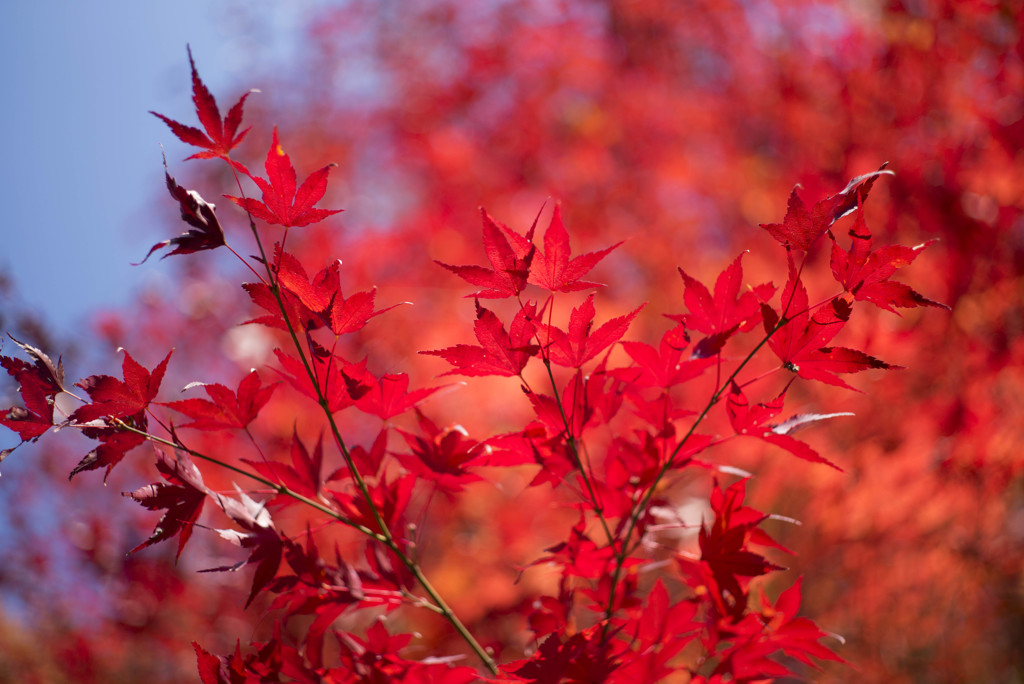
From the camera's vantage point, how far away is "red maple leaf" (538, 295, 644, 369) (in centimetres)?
93

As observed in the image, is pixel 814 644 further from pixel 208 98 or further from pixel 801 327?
pixel 208 98

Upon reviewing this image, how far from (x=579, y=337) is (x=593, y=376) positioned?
133 millimetres

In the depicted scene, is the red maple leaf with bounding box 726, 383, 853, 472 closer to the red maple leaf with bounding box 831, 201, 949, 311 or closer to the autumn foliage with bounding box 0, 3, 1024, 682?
the autumn foliage with bounding box 0, 3, 1024, 682

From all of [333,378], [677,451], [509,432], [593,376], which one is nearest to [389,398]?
[333,378]

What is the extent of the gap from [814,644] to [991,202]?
2274mm

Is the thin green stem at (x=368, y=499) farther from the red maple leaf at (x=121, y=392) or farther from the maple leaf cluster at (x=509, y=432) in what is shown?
the red maple leaf at (x=121, y=392)

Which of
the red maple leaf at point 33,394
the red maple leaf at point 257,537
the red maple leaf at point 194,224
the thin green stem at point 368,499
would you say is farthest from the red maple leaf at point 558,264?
the red maple leaf at point 33,394

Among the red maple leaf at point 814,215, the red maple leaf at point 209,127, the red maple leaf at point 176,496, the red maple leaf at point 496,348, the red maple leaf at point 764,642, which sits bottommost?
the red maple leaf at point 764,642

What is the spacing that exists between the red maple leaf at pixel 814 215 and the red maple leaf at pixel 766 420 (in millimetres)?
240

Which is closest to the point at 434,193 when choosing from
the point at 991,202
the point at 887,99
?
the point at 887,99

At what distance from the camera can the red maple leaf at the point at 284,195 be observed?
96 centimetres

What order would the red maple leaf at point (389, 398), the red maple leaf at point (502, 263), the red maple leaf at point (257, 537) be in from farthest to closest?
the red maple leaf at point (389, 398)
the red maple leaf at point (257, 537)
the red maple leaf at point (502, 263)

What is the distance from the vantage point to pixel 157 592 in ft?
10.4

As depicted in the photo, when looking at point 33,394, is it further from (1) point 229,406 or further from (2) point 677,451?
(2) point 677,451
